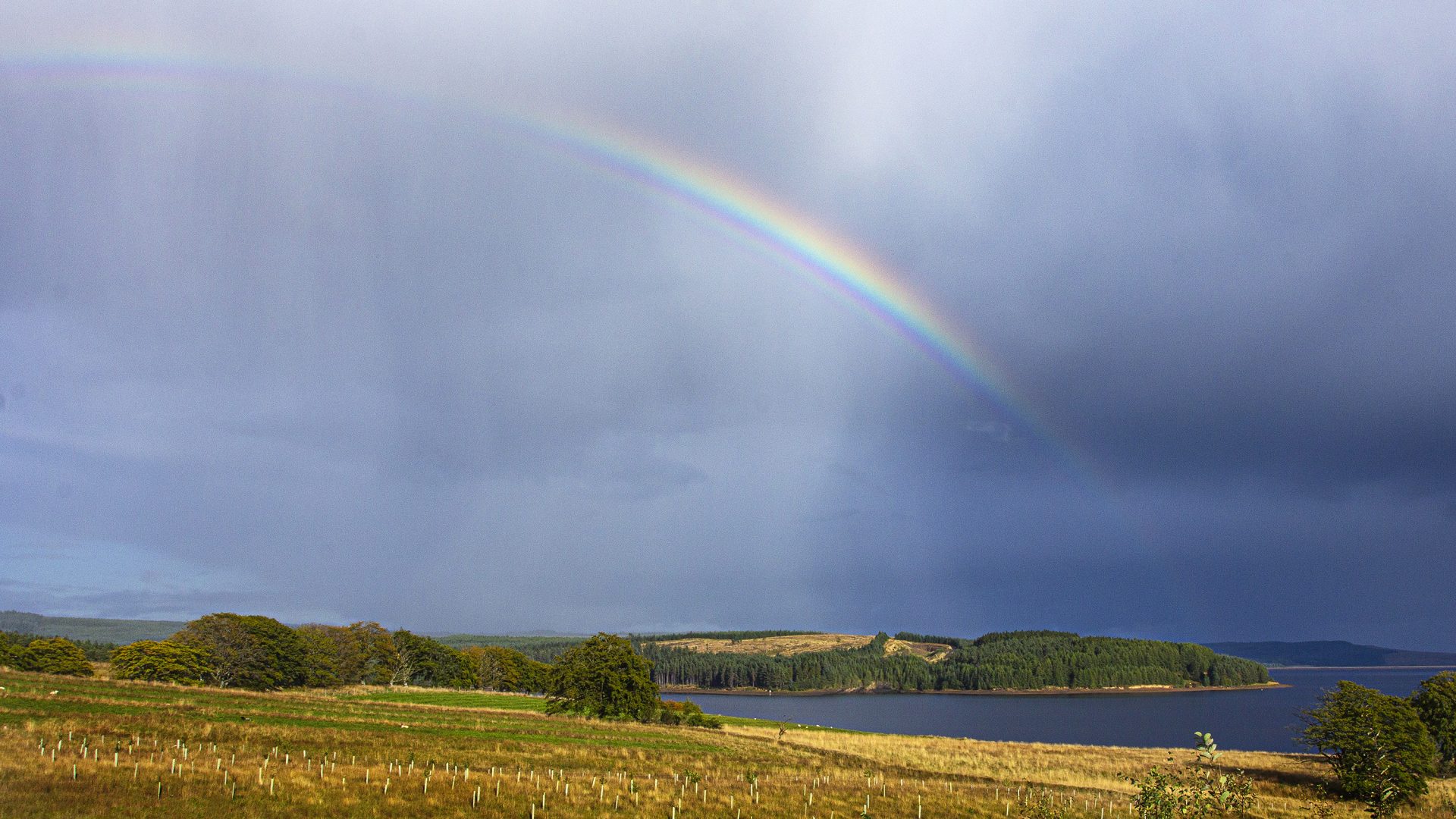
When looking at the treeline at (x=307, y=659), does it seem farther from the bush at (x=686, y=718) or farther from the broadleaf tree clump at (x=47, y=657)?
the bush at (x=686, y=718)

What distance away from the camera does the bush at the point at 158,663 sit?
77.8 metres

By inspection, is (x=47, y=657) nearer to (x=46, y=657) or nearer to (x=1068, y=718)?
(x=46, y=657)

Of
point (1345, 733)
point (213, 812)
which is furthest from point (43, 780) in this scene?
point (1345, 733)

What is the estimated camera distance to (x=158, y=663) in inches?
3088

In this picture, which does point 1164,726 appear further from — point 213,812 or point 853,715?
point 213,812

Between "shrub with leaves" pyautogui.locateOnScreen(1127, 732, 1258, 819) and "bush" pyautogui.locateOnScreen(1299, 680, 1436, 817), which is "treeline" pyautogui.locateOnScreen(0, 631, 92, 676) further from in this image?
"bush" pyautogui.locateOnScreen(1299, 680, 1436, 817)

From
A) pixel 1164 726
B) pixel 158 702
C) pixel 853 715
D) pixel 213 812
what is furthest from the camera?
pixel 853 715

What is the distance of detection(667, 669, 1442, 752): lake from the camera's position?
109 meters

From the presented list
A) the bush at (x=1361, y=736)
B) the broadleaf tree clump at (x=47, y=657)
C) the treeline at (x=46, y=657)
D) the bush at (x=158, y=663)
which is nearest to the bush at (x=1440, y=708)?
the bush at (x=1361, y=736)

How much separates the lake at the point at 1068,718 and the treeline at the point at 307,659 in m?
45.3

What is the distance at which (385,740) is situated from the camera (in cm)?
3756

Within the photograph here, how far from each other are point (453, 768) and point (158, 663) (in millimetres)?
67570

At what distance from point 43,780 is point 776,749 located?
147 feet

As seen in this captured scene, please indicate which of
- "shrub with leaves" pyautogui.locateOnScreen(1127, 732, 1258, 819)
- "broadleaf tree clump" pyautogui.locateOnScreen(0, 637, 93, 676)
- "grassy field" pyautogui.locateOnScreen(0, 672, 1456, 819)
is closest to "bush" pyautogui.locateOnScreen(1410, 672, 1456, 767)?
"grassy field" pyautogui.locateOnScreen(0, 672, 1456, 819)
